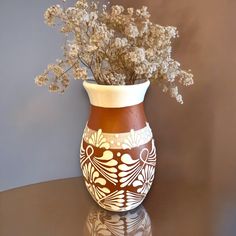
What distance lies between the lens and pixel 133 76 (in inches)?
38.4

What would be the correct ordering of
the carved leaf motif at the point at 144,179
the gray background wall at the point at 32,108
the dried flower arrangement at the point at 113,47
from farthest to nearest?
the gray background wall at the point at 32,108 < the carved leaf motif at the point at 144,179 < the dried flower arrangement at the point at 113,47

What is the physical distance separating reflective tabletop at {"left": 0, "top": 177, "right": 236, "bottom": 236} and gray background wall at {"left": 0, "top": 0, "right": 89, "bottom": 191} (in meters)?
0.23

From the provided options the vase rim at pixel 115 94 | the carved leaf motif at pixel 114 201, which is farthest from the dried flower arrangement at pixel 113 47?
the carved leaf motif at pixel 114 201

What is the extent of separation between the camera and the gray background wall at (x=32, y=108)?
51.4 inches

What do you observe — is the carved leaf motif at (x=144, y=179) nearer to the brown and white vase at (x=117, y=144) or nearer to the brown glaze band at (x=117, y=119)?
the brown and white vase at (x=117, y=144)

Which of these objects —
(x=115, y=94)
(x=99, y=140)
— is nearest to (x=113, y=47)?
(x=115, y=94)

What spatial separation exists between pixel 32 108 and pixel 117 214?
554 millimetres

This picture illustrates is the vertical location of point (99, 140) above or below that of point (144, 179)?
above

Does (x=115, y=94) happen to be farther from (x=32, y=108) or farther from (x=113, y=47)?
(x=32, y=108)

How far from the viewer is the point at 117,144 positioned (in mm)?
968

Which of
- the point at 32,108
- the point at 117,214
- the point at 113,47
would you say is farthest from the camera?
the point at 32,108

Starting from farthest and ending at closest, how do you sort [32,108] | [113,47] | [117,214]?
[32,108] < [117,214] < [113,47]

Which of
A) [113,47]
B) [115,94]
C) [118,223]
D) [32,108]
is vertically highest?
[113,47]

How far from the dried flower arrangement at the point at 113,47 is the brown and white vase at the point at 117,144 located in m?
0.04
